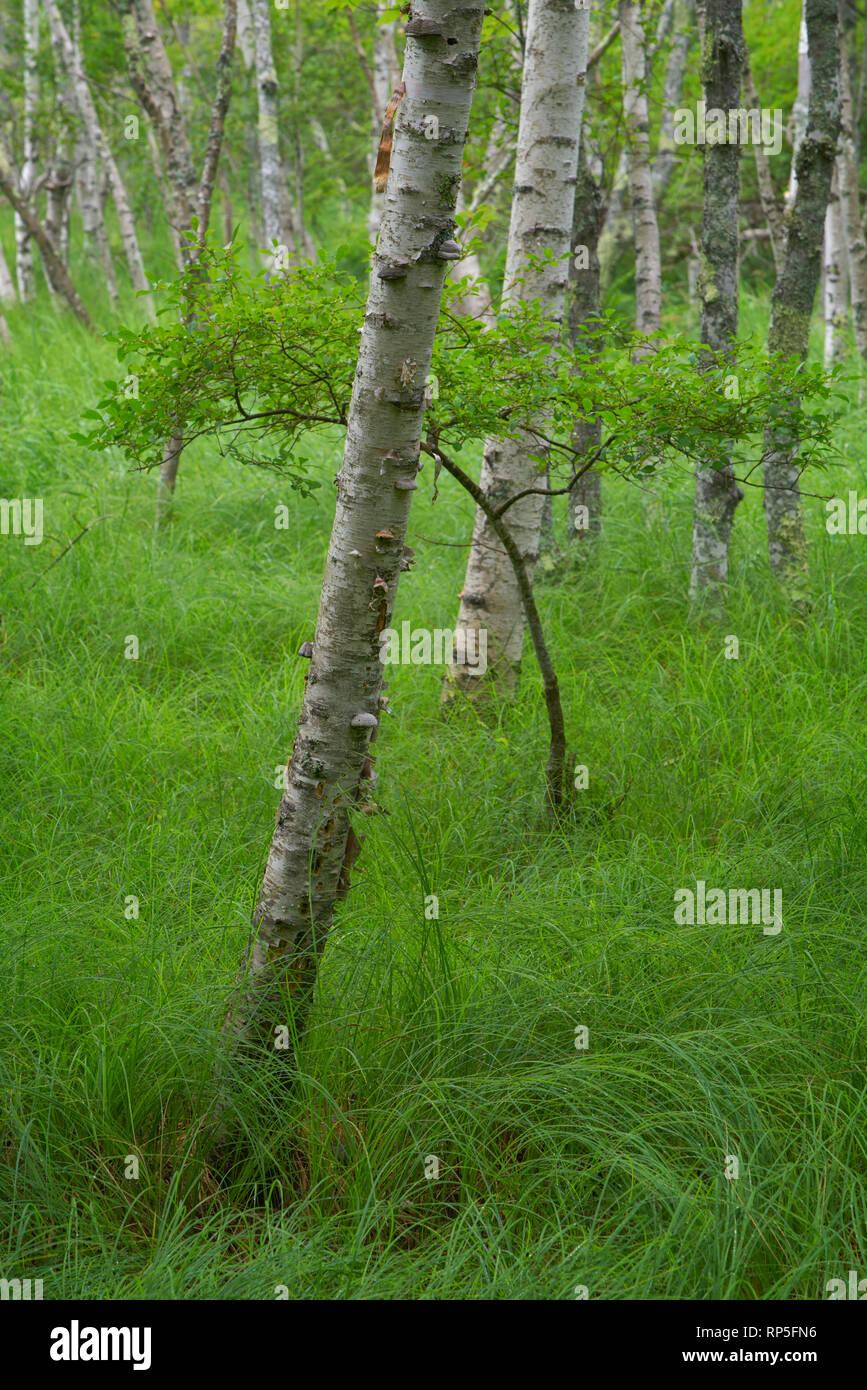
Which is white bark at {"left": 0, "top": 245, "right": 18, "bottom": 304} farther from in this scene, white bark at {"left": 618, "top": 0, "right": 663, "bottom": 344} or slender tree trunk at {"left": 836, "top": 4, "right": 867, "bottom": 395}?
slender tree trunk at {"left": 836, "top": 4, "right": 867, "bottom": 395}

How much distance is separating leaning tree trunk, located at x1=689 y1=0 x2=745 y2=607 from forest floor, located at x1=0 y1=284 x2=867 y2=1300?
0.41 m

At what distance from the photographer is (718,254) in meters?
5.50

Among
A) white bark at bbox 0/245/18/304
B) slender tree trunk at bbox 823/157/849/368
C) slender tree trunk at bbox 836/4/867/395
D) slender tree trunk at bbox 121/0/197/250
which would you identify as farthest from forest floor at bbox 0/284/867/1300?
white bark at bbox 0/245/18/304

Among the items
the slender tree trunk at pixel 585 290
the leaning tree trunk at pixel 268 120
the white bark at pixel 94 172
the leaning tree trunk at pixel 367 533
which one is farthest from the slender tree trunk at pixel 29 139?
the leaning tree trunk at pixel 367 533

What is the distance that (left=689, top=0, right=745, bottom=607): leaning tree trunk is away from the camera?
5.31m

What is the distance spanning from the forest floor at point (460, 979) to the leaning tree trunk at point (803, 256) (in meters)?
0.42

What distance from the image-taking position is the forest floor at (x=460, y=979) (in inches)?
89.2

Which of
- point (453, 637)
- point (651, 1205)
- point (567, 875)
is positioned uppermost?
point (453, 637)

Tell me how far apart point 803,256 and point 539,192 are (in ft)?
6.03

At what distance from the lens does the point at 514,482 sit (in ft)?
15.0

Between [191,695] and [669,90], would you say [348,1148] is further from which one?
[669,90]

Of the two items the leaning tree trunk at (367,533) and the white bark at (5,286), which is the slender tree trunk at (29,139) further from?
the leaning tree trunk at (367,533)
